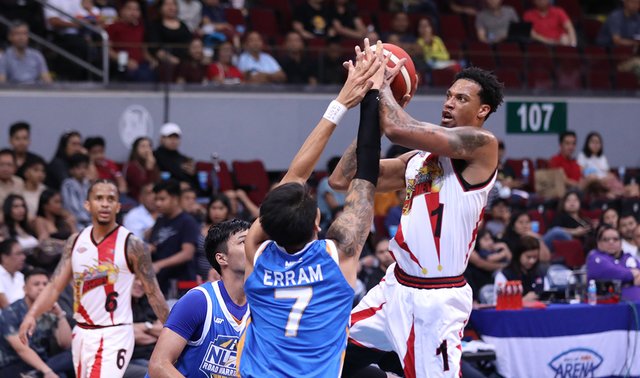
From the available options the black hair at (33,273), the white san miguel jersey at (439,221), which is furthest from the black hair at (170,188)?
the white san miguel jersey at (439,221)

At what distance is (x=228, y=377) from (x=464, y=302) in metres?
1.30

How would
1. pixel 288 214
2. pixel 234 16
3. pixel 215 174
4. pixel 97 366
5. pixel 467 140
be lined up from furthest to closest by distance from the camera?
pixel 234 16, pixel 215 174, pixel 97 366, pixel 467 140, pixel 288 214

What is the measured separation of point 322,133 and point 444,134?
853mm

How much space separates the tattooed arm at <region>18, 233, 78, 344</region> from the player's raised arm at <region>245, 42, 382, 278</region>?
10.6ft

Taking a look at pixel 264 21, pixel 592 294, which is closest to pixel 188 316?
pixel 592 294

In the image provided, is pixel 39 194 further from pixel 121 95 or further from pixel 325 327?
pixel 325 327

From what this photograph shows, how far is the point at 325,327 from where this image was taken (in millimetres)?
4594

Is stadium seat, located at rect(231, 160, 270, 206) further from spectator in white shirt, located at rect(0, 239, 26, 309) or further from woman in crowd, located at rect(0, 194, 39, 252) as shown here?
spectator in white shirt, located at rect(0, 239, 26, 309)

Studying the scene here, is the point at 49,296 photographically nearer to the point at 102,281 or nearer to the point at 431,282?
the point at 102,281

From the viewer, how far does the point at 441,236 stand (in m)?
5.80

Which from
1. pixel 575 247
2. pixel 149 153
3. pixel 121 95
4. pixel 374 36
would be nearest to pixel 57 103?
pixel 121 95

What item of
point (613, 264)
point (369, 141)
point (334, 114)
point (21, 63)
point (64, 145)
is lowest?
→ point (613, 264)

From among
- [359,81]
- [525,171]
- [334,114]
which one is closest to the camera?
[334,114]

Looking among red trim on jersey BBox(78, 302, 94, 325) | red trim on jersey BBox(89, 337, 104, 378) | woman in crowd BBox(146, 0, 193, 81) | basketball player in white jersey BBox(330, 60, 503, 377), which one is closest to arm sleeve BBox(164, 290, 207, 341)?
basketball player in white jersey BBox(330, 60, 503, 377)
